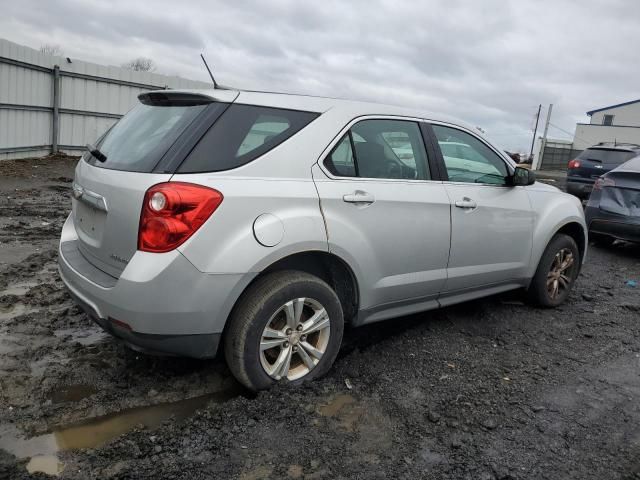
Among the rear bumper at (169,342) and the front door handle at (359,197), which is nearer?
the rear bumper at (169,342)

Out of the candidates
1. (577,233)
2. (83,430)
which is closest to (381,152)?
(83,430)

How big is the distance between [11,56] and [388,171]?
406 inches

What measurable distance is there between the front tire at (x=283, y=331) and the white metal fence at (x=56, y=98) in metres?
9.95

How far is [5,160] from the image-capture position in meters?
11.5

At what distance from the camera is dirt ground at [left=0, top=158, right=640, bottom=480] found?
2635mm

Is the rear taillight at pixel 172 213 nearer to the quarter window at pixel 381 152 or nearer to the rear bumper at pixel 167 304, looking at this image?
the rear bumper at pixel 167 304

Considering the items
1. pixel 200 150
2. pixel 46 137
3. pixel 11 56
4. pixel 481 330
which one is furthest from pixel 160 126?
pixel 46 137

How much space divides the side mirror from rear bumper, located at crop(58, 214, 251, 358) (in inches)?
97.7

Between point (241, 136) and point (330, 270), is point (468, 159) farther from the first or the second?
point (241, 136)

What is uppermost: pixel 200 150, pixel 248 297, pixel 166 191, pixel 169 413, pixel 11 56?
pixel 11 56

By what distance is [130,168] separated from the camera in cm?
303

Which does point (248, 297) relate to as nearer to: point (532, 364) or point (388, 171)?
point (388, 171)

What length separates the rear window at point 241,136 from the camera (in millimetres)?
2904

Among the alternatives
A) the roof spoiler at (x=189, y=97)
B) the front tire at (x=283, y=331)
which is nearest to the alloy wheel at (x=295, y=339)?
the front tire at (x=283, y=331)
